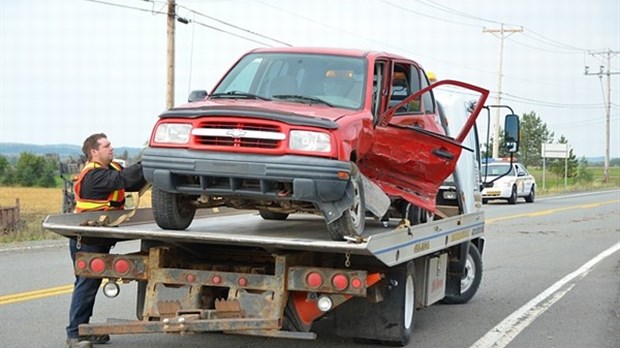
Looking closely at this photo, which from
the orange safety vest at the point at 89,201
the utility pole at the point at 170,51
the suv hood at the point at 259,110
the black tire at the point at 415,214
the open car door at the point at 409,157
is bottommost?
the black tire at the point at 415,214

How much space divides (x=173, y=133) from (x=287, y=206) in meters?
1.03

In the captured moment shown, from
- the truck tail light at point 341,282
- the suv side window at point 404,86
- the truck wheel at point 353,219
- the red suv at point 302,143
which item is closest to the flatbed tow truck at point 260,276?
the truck tail light at point 341,282

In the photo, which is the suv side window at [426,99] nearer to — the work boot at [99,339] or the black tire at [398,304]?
the black tire at [398,304]

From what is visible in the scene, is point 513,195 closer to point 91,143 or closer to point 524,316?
point 524,316

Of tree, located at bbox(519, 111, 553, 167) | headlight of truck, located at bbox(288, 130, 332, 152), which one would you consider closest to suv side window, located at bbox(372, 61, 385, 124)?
headlight of truck, located at bbox(288, 130, 332, 152)

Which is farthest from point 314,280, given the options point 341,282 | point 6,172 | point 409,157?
point 6,172

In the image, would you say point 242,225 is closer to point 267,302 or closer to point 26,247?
point 267,302

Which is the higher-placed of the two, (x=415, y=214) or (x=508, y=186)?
(x=415, y=214)

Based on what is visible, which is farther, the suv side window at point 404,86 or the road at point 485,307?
the suv side window at point 404,86

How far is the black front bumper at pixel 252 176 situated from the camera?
6484 millimetres

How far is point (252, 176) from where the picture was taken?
6566mm

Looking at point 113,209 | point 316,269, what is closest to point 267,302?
point 316,269

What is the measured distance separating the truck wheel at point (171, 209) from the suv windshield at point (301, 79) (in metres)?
1.12

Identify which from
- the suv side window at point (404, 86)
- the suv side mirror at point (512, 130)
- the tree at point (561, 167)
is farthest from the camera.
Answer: the tree at point (561, 167)
